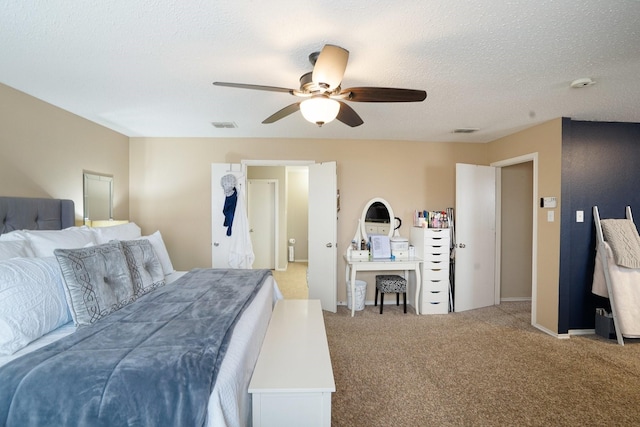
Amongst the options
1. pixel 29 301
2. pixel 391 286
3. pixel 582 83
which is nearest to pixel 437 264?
pixel 391 286

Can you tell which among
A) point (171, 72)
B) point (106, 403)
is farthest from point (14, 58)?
point (106, 403)

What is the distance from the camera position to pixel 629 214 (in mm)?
3215

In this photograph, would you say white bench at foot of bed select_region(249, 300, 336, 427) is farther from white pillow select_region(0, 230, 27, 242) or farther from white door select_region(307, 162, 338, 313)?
white door select_region(307, 162, 338, 313)

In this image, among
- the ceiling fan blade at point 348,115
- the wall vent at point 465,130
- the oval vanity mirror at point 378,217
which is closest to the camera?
the ceiling fan blade at point 348,115

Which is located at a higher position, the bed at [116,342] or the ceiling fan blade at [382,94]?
the ceiling fan blade at [382,94]

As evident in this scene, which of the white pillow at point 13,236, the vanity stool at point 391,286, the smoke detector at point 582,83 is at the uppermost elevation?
the smoke detector at point 582,83

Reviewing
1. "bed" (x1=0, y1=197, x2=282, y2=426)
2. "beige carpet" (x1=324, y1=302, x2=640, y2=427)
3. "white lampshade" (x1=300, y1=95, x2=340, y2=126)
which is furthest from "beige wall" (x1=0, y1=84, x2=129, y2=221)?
"beige carpet" (x1=324, y1=302, x2=640, y2=427)

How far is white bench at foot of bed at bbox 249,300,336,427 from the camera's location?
1.44 m

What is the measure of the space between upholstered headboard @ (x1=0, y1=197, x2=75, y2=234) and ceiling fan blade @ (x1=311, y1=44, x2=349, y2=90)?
2.47 meters

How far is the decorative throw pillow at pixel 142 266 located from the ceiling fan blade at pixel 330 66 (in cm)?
192

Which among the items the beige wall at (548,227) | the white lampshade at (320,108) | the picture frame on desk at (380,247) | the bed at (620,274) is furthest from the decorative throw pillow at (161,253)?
the bed at (620,274)

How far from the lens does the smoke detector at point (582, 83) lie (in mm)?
2197

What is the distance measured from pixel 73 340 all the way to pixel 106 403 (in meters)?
0.46

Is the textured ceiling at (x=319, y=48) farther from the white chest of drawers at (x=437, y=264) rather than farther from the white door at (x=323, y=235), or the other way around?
the white chest of drawers at (x=437, y=264)
